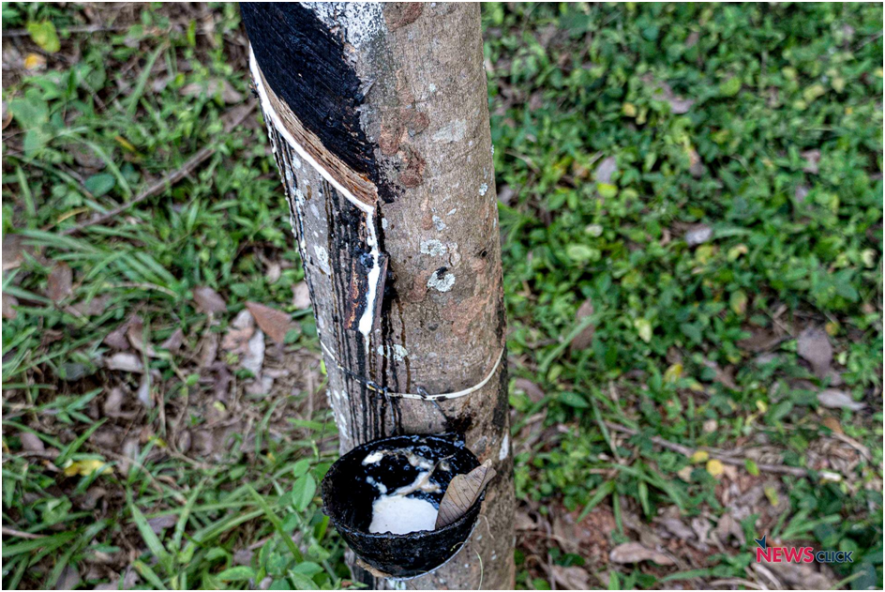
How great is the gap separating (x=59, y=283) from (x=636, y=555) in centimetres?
252

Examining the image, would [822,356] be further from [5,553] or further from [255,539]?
[5,553]

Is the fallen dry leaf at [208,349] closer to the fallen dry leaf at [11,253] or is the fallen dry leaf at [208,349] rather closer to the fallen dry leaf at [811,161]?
the fallen dry leaf at [11,253]

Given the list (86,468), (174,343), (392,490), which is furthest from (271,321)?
(392,490)

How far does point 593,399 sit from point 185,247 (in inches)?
74.0

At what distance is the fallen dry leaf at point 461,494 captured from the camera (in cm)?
110

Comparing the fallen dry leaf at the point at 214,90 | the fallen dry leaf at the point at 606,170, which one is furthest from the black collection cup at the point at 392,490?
the fallen dry leaf at the point at 214,90

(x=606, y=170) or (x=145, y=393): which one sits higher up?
(x=606, y=170)

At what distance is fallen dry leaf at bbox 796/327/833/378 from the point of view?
2.37 m

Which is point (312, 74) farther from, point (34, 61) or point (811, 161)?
point (34, 61)

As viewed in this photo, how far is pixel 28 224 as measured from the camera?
8.42 feet

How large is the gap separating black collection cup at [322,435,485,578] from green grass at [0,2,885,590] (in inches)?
11.2

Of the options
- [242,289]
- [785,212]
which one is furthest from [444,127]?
[785,212]

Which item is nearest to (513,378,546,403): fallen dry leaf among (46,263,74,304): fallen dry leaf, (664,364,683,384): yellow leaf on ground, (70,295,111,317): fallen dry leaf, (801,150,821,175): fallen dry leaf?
(664,364,683,384): yellow leaf on ground

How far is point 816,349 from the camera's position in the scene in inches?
94.2
